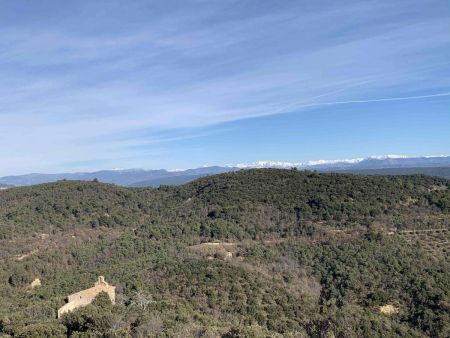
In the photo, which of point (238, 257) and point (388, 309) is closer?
point (388, 309)

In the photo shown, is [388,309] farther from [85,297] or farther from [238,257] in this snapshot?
[85,297]

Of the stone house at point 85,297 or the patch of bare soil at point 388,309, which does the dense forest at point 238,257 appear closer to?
the patch of bare soil at point 388,309

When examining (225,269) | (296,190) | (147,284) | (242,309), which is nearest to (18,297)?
(147,284)

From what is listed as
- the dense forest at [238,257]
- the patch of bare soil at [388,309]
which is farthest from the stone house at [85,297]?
the patch of bare soil at [388,309]

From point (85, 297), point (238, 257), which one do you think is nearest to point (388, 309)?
point (238, 257)

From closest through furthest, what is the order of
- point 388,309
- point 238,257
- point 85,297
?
point 85,297 < point 388,309 < point 238,257

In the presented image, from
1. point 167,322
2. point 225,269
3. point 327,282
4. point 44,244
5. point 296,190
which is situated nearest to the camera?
point 167,322

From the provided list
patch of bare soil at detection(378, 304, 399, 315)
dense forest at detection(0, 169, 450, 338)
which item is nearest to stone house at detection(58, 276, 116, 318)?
dense forest at detection(0, 169, 450, 338)

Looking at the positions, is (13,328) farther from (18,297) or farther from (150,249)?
(150,249)
